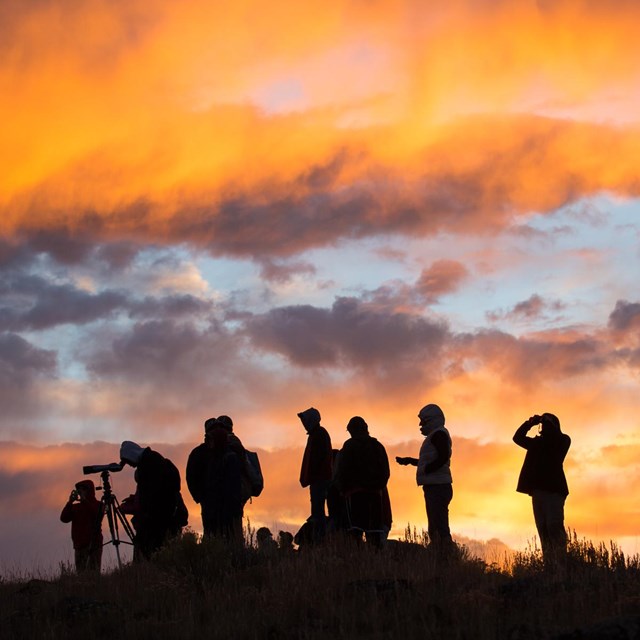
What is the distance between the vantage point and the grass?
13172 mm

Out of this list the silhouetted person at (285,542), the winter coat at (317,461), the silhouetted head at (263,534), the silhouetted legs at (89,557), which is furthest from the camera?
the silhouetted legs at (89,557)

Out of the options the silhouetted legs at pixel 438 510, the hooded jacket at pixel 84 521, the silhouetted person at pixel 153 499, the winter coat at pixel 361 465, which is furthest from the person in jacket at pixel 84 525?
the silhouetted legs at pixel 438 510

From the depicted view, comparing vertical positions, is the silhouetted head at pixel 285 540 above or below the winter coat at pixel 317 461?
below

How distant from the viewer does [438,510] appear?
58.0ft

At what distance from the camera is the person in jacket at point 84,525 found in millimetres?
19609

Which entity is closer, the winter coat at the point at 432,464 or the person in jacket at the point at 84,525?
the winter coat at the point at 432,464

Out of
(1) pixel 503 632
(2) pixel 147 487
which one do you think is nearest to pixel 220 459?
(2) pixel 147 487

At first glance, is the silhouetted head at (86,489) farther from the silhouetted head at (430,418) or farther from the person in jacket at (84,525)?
the silhouetted head at (430,418)

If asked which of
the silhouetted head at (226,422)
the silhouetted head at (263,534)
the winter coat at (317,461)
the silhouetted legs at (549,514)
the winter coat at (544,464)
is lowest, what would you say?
the silhouetted legs at (549,514)

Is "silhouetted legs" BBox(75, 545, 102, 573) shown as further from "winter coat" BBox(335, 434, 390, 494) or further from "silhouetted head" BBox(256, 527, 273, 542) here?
"winter coat" BBox(335, 434, 390, 494)

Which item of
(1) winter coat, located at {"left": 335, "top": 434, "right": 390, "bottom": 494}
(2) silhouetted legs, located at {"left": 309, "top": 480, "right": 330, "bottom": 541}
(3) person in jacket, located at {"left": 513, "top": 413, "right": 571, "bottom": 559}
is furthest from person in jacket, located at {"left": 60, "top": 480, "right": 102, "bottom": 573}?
(3) person in jacket, located at {"left": 513, "top": 413, "right": 571, "bottom": 559}

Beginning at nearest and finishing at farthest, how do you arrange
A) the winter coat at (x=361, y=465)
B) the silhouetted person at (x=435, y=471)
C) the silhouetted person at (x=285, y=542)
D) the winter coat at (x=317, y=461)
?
the silhouetted person at (x=435, y=471) < the winter coat at (x=361, y=465) < the silhouetted person at (x=285, y=542) < the winter coat at (x=317, y=461)

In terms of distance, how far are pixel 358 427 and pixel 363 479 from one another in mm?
794

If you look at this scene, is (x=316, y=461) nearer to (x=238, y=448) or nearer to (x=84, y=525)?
(x=238, y=448)
